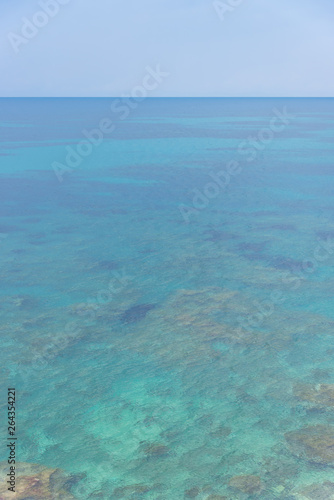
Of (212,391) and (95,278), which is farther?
(95,278)

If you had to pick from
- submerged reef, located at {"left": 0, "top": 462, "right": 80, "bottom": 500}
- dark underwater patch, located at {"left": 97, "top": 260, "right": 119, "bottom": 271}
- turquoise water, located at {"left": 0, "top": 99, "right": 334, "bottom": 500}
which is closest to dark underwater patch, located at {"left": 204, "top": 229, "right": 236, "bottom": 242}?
turquoise water, located at {"left": 0, "top": 99, "right": 334, "bottom": 500}

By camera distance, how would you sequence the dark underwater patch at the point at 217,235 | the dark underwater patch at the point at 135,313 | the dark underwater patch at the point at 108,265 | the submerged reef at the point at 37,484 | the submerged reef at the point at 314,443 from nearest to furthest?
the submerged reef at the point at 37,484, the submerged reef at the point at 314,443, the dark underwater patch at the point at 135,313, the dark underwater patch at the point at 108,265, the dark underwater patch at the point at 217,235

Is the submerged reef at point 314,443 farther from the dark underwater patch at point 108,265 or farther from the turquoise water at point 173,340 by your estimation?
the dark underwater patch at point 108,265

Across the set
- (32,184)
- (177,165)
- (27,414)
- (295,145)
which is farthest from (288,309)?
(295,145)

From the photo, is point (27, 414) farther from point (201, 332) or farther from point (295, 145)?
point (295, 145)

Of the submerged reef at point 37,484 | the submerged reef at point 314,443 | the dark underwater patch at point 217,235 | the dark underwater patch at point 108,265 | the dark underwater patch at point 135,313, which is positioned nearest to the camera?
the submerged reef at point 37,484

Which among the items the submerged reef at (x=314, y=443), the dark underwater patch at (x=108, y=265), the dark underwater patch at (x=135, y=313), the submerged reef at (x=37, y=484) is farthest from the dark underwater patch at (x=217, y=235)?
the submerged reef at (x=37, y=484)
